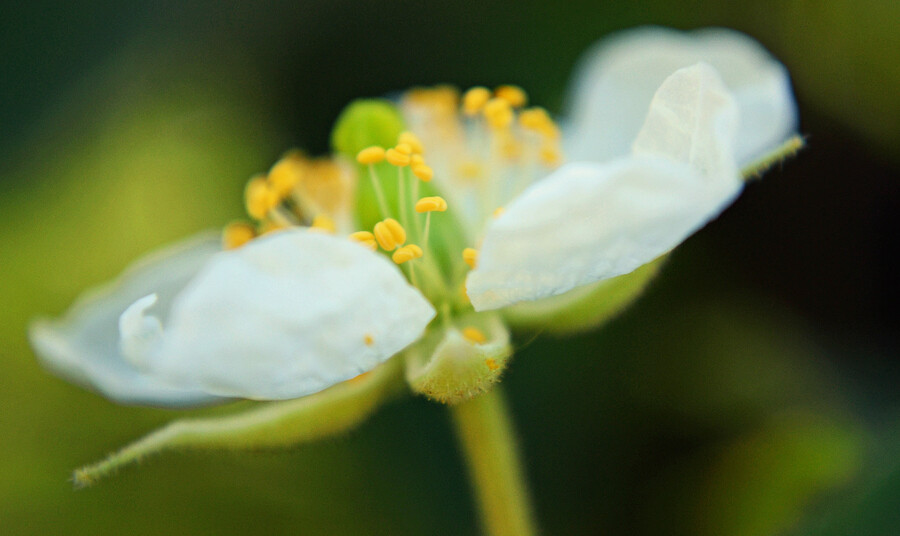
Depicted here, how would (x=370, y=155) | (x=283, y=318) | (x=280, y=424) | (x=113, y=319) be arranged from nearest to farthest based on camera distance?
1. (x=283, y=318)
2. (x=280, y=424)
3. (x=370, y=155)
4. (x=113, y=319)

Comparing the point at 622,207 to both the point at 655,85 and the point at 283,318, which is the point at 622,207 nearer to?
the point at 283,318

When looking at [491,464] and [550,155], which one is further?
[550,155]

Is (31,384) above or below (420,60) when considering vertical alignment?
below

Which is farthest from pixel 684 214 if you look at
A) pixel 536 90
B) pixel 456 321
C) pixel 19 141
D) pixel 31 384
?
pixel 19 141

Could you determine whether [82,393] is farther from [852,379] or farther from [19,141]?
[852,379]

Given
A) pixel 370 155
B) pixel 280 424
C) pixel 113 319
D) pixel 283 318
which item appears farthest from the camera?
pixel 113 319

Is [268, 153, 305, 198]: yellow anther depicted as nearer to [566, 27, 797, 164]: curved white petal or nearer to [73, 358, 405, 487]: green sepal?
[73, 358, 405, 487]: green sepal

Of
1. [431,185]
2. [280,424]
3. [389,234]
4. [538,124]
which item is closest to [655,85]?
[538,124]

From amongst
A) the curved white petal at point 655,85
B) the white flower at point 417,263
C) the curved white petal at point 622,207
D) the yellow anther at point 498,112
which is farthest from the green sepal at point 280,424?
the curved white petal at point 655,85
